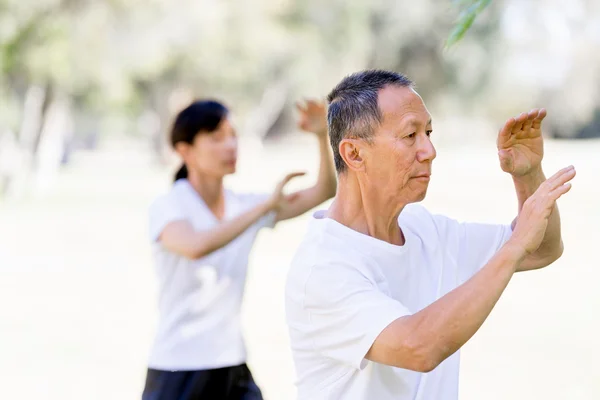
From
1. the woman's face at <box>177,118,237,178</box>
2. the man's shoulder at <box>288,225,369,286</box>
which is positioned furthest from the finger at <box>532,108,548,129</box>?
the woman's face at <box>177,118,237,178</box>

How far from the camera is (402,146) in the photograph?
1.93 meters

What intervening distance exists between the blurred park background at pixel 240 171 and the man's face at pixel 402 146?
1.04m

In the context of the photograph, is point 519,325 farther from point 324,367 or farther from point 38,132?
point 38,132

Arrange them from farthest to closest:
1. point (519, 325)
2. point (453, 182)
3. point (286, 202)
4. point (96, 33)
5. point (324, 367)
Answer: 1. point (453, 182)
2. point (96, 33)
3. point (519, 325)
4. point (286, 202)
5. point (324, 367)

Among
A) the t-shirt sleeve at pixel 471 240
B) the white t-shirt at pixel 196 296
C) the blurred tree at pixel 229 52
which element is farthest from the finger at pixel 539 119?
the blurred tree at pixel 229 52

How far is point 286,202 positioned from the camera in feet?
12.1

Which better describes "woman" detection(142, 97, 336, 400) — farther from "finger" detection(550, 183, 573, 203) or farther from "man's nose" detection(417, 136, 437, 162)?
"finger" detection(550, 183, 573, 203)

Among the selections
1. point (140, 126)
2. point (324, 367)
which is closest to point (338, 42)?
point (324, 367)

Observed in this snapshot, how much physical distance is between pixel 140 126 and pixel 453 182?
142ft

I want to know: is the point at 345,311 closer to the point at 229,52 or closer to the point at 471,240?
the point at 471,240

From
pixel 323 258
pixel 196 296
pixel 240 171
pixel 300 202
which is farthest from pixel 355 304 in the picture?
pixel 240 171

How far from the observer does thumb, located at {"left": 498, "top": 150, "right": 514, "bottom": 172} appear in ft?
7.04

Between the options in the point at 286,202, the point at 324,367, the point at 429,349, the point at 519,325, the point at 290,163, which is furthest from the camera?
the point at 290,163

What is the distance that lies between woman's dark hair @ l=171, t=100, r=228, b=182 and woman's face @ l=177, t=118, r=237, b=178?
19mm
